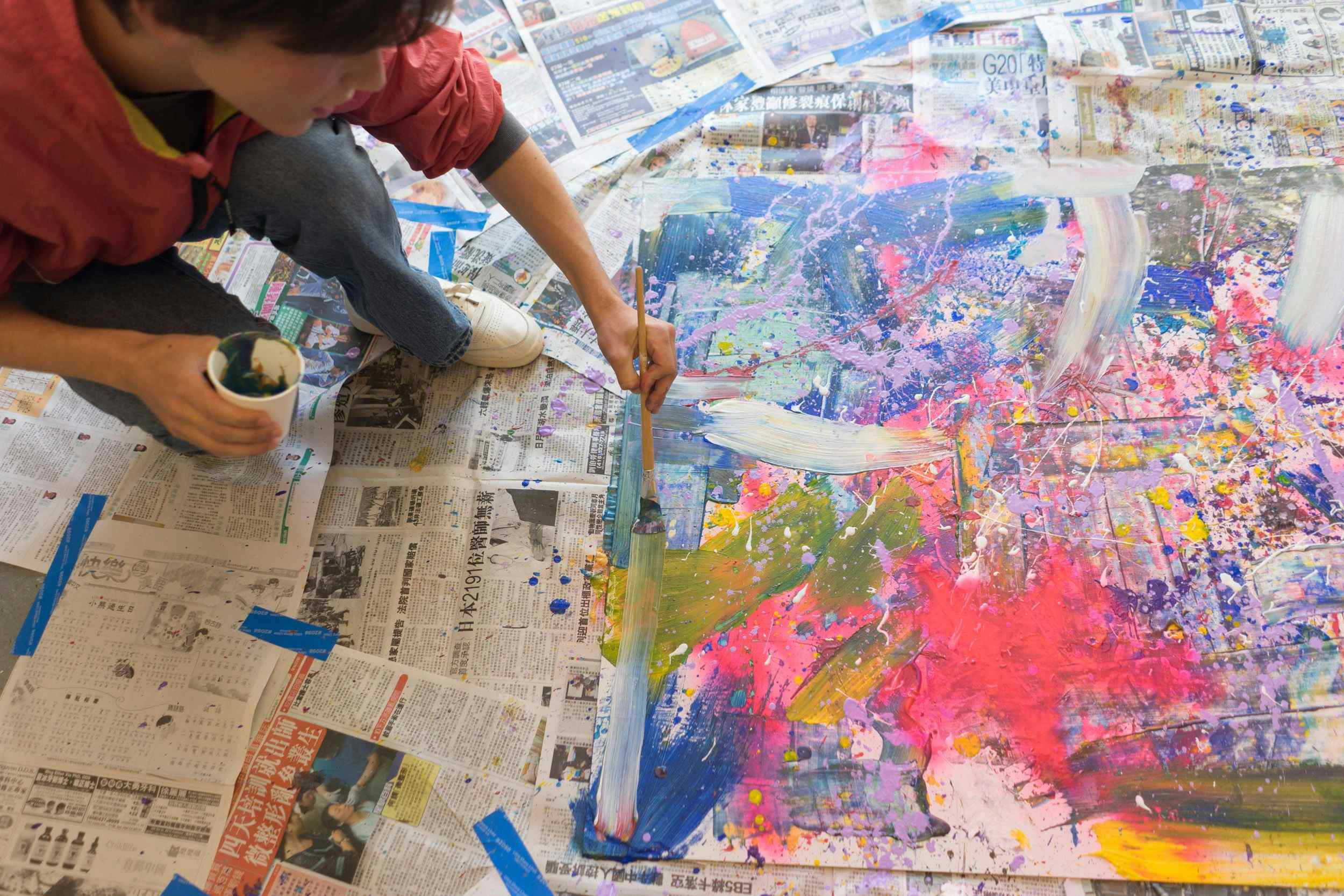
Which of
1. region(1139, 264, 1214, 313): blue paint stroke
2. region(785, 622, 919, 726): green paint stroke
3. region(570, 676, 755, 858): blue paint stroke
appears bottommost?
region(570, 676, 755, 858): blue paint stroke

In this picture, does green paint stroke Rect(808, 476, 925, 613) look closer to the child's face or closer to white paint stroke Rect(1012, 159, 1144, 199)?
white paint stroke Rect(1012, 159, 1144, 199)

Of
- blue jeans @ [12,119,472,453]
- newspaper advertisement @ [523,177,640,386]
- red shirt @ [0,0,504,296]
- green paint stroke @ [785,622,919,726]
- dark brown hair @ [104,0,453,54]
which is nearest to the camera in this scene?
dark brown hair @ [104,0,453,54]

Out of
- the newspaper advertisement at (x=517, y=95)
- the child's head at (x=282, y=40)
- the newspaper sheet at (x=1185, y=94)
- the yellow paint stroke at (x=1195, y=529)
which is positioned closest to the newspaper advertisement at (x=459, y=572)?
the newspaper advertisement at (x=517, y=95)

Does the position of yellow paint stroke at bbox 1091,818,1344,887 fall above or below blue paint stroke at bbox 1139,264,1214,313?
below

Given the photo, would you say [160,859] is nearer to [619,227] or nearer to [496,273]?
[496,273]

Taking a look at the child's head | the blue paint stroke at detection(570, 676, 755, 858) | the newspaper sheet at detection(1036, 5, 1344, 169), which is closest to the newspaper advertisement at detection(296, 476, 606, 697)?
the blue paint stroke at detection(570, 676, 755, 858)

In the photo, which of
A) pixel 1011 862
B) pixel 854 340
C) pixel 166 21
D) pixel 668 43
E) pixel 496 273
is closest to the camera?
pixel 166 21

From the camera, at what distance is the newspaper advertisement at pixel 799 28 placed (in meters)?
1.43

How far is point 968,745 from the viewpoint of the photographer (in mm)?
956

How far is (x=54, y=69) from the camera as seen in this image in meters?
0.66

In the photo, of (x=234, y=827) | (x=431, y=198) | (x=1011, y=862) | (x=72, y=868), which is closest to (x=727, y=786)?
(x=1011, y=862)

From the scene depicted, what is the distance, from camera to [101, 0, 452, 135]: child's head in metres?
0.53

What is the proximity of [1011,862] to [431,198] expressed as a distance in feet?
3.92

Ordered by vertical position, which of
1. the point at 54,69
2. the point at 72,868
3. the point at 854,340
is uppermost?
the point at 54,69
